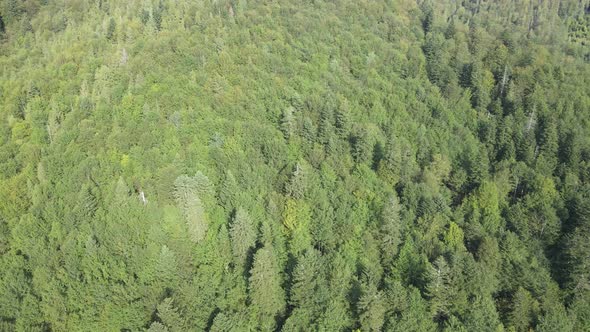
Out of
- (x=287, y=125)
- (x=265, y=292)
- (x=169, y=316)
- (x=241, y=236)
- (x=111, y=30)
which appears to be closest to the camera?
(x=169, y=316)

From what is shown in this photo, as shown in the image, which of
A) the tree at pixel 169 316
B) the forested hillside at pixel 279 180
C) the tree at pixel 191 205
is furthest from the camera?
the tree at pixel 191 205

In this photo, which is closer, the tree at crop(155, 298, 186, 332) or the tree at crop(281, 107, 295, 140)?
the tree at crop(155, 298, 186, 332)

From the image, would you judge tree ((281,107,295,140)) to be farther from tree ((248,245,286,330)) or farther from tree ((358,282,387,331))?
tree ((358,282,387,331))

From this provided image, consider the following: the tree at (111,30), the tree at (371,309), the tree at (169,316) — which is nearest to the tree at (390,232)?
the tree at (371,309)

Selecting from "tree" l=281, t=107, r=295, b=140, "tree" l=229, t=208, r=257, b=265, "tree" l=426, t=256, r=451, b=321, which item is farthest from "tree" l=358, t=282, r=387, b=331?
"tree" l=281, t=107, r=295, b=140

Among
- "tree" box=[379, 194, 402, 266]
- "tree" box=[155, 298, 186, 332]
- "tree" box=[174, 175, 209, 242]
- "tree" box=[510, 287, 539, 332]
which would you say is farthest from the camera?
"tree" box=[379, 194, 402, 266]

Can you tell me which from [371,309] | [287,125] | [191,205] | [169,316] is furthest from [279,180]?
[169,316]

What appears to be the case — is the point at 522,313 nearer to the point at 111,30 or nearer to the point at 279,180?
the point at 279,180

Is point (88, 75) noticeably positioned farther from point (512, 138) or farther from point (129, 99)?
point (512, 138)

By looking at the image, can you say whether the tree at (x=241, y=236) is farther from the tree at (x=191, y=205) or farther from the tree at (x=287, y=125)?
the tree at (x=287, y=125)
